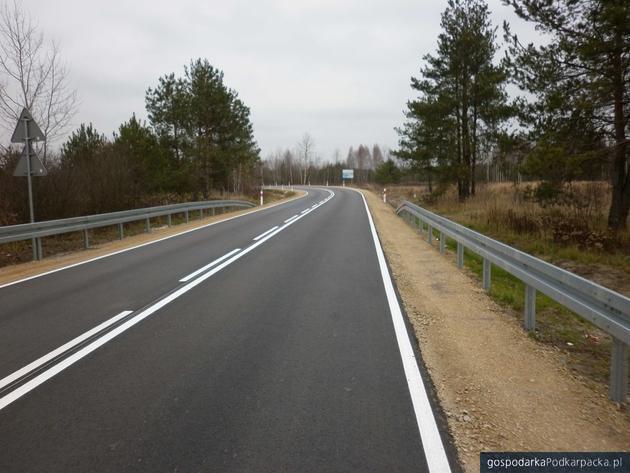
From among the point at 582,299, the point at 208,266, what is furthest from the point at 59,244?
the point at 582,299

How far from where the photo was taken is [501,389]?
3.92 m

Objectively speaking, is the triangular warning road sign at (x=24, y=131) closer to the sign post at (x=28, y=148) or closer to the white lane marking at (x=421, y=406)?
the sign post at (x=28, y=148)

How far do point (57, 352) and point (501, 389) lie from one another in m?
4.35

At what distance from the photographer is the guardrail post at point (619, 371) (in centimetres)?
367

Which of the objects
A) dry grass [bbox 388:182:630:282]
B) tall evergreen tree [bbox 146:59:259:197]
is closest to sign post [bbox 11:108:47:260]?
dry grass [bbox 388:182:630:282]

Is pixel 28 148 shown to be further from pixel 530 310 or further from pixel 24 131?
pixel 530 310

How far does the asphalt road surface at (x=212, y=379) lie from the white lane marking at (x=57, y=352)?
0.02 m

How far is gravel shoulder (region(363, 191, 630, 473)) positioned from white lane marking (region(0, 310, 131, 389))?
3.72m

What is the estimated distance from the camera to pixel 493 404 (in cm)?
363

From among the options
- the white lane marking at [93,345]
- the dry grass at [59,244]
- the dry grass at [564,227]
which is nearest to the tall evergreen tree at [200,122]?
the dry grass at [59,244]

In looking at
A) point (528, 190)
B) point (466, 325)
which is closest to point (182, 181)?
point (528, 190)

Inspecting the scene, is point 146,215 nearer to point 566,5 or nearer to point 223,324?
point 223,324

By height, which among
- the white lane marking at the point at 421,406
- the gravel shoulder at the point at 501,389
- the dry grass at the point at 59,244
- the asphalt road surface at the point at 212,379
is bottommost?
the gravel shoulder at the point at 501,389

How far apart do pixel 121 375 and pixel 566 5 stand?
14415mm
